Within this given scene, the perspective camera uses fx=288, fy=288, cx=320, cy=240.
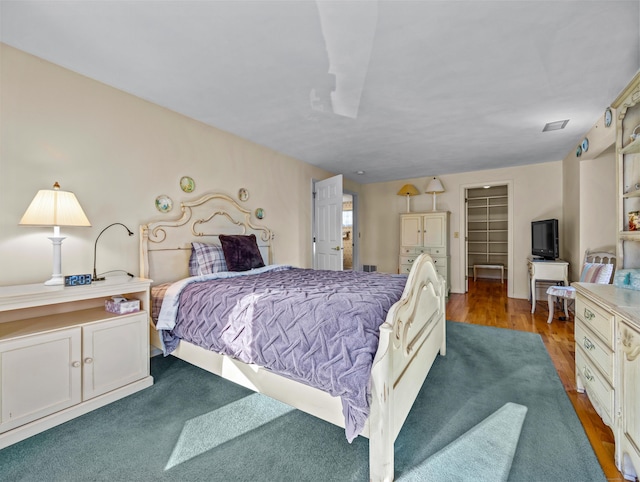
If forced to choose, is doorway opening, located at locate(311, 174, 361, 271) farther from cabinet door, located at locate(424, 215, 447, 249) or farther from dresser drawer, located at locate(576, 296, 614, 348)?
dresser drawer, located at locate(576, 296, 614, 348)

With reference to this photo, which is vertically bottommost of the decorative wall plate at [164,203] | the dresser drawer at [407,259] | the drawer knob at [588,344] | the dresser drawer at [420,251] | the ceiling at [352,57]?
the drawer knob at [588,344]

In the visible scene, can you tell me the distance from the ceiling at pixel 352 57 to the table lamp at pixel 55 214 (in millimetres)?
994

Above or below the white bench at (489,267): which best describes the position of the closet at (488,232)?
above

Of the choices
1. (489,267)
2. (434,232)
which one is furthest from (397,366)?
(489,267)

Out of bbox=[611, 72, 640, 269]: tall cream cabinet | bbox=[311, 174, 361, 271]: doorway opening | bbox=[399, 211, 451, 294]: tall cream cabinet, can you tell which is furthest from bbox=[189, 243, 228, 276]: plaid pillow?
bbox=[399, 211, 451, 294]: tall cream cabinet

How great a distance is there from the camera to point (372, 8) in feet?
5.03

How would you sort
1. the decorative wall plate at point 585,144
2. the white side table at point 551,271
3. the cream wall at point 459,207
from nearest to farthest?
1. the decorative wall plate at point 585,144
2. the white side table at point 551,271
3. the cream wall at point 459,207

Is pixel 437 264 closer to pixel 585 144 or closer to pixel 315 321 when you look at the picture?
pixel 585 144

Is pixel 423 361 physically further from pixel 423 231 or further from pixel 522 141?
pixel 423 231

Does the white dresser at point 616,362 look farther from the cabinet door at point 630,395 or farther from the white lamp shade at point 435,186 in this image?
the white lamp shade at point 435,186

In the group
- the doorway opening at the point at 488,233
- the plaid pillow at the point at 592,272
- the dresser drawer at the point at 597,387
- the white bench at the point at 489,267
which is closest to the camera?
the dresser drawer at the point at 597,387

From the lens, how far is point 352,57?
1.95m

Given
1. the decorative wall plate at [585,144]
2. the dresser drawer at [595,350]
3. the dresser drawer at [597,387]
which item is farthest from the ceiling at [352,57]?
the dresser drawer at [597,387]

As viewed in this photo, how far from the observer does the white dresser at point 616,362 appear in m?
1.22
